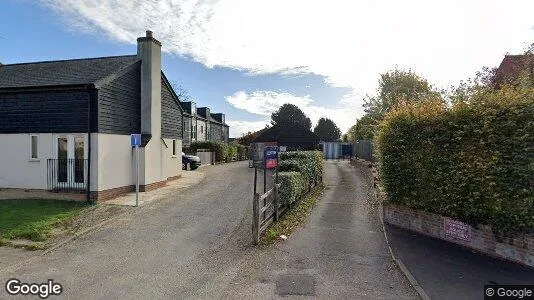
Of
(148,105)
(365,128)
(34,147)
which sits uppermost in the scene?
(365,128)

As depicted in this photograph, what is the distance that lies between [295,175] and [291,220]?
1.97 m

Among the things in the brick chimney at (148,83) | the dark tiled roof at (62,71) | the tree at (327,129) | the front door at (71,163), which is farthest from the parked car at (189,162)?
the tree at (327,129)

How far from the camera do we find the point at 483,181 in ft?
25.5

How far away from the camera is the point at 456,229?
27.6ft

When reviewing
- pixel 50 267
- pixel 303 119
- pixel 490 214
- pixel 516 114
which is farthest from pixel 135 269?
pixel 303 119

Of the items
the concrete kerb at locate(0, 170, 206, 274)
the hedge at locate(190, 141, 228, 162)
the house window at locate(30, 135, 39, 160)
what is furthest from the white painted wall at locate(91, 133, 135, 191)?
the hedge at locate(190, 141, 228, 162)

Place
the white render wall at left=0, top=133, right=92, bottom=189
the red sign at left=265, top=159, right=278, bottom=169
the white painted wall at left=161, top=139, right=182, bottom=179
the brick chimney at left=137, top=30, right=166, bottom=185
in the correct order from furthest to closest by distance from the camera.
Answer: the white painted wall at left=161, top=139, right=182, bottom=179, the brick chimney at left=137, top=30, right=166, bottom=185, the white render wall at left=0, top=133, right=92, bottom=189, the red sign at left=265, top=159, right=278, bottom=169

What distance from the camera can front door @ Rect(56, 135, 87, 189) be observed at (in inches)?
565

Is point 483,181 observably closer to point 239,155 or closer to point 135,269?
point 135,269

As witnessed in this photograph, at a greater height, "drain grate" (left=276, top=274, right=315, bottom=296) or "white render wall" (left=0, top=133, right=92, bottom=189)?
"white render wall" (left=0, top=133, right=92, bottom=189)

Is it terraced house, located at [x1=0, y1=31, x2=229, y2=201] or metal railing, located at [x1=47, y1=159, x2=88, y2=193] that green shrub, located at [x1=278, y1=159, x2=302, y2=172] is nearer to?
terraced house, located at [x1=0, y1=31, x2=229, y2=201]

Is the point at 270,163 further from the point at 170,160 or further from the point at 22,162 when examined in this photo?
the point at 22,162

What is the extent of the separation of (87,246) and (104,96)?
290 inches

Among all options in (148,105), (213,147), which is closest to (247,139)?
(213,147)
